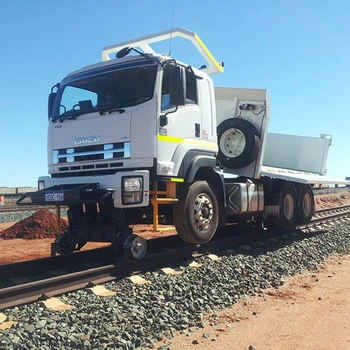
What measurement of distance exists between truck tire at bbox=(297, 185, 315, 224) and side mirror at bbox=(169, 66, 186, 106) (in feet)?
21.1

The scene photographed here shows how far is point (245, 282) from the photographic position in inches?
240

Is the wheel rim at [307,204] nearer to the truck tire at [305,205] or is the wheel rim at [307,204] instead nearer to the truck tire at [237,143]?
the truck tire at [305,205]

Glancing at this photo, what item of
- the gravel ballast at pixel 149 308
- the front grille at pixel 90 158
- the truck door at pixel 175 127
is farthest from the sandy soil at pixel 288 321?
the front grille at pixel 90 158

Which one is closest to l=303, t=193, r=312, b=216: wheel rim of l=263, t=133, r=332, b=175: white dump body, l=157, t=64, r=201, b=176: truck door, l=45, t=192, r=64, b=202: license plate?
l=263, t=133, r=332, b=175: white dump body

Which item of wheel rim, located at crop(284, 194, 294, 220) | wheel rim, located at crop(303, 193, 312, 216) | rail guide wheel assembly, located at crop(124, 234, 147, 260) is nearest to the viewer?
rail guide wheel assembly, located at crop(124, 234, 147, 260)

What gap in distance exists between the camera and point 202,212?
724 centimetres

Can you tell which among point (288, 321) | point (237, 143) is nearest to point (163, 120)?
point (288, 321)

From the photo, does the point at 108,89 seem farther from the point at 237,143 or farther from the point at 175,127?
the point at 237,143

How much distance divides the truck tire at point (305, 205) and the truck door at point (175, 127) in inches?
218

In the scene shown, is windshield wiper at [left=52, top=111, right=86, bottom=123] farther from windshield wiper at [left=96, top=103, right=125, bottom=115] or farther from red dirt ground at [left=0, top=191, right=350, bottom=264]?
red dirt ground at [left=0, top=191, right=350, bottom=264]

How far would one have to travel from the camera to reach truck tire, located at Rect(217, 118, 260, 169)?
9188 mm

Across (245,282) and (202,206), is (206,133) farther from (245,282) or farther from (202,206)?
(245,282)

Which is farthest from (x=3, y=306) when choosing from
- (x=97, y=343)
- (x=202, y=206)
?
(x=202, y=206)

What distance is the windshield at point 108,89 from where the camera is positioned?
6551mm
